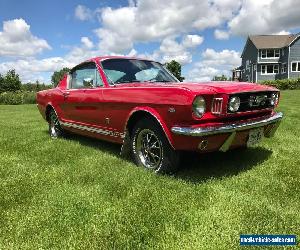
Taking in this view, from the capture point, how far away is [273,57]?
51.2 m

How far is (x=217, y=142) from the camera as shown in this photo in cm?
414

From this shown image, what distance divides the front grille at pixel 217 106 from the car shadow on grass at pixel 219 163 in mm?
797

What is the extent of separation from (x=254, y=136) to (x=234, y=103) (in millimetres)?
633

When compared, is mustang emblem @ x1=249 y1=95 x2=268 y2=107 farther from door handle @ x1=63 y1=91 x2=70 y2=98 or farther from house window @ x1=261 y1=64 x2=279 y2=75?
house window @ x1=261 y1=64 x2=279 y2=75

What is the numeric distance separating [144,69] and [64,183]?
94.4 inches

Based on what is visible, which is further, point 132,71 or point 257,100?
point 132,71

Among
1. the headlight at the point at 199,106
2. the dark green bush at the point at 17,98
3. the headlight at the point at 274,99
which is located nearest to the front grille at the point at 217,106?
the headlight at the point at 199,106

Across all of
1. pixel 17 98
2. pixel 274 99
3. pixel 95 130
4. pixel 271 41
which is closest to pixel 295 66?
pixel 271 41

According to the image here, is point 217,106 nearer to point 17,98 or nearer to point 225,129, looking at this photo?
point 225,129

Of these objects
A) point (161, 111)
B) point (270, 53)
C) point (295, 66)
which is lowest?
point (161, 111)

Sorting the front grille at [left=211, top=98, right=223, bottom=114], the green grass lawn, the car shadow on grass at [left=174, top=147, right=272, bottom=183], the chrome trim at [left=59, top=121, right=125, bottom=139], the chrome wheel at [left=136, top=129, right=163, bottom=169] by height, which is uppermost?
the front grille at [left=211, top=98, right=223, bottom=114]

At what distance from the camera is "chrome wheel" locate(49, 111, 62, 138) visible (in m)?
7.66

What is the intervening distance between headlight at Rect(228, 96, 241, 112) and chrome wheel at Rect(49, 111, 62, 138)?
4409mm

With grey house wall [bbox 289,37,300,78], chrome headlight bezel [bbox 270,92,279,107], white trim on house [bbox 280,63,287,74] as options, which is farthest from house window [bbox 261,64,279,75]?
chrome headlight bezel [bbox 270,92,279,107]
